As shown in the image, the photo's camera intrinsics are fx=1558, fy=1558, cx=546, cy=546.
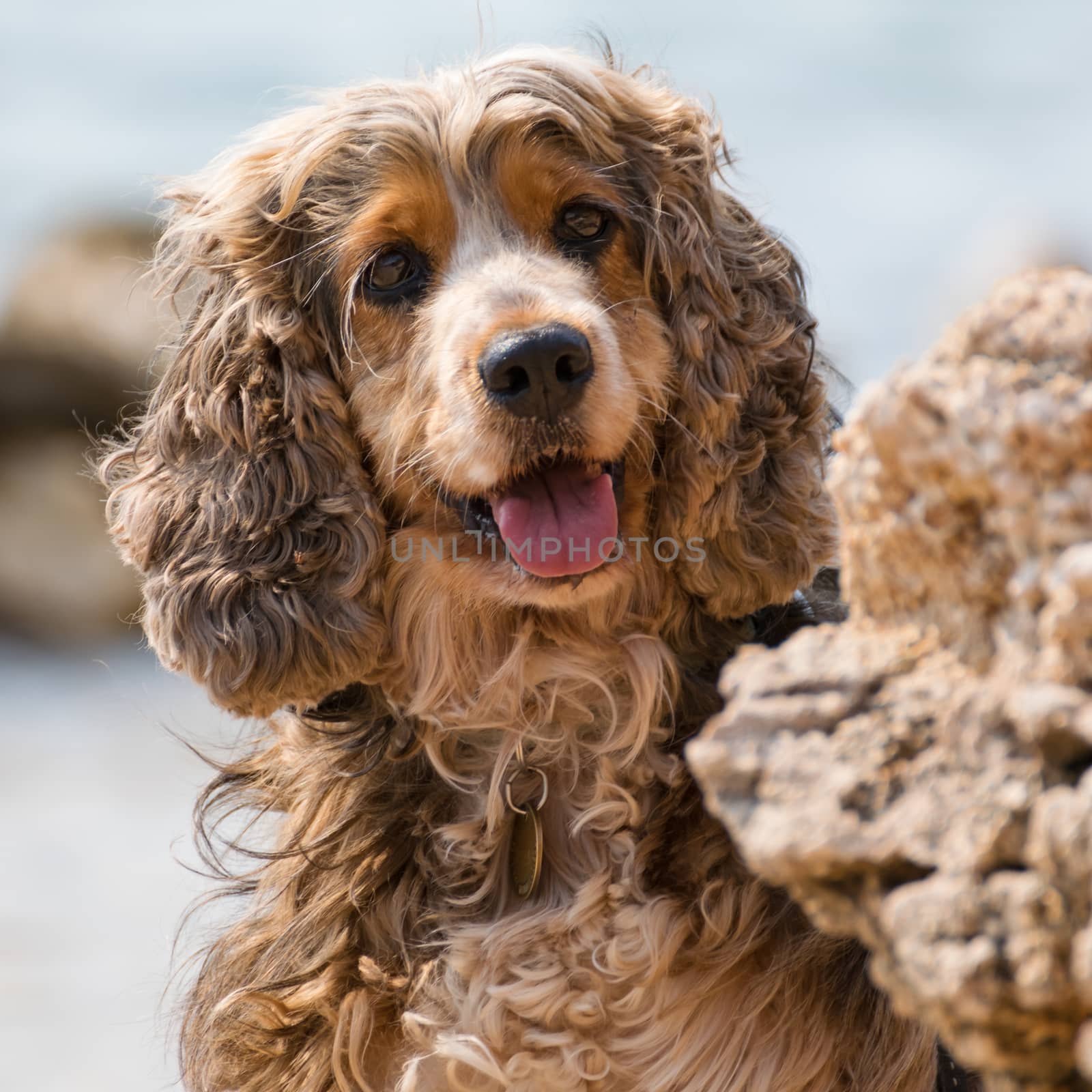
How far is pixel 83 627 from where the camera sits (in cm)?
1383

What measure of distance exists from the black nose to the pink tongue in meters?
0.17

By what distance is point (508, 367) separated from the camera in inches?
120

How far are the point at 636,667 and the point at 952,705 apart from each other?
1777mm

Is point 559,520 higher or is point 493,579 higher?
point 559,520

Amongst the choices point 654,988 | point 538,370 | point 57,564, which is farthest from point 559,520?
point 57,564

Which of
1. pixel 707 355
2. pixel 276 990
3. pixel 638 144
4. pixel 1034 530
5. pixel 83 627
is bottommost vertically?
pixel 83 627

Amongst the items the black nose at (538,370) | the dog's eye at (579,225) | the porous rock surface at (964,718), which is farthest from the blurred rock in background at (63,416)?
the porous rock surface at (964,718)

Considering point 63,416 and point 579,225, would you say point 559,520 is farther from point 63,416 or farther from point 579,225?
point 63,416

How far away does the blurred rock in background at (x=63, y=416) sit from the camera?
547 inches

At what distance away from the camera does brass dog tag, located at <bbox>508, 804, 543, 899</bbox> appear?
329cm

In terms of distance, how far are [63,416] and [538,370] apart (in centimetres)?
1240

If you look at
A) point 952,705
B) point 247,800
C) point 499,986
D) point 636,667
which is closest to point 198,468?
point 247,800

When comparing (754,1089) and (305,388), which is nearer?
(754,1089)

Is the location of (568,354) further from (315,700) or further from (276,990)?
(276,990)
